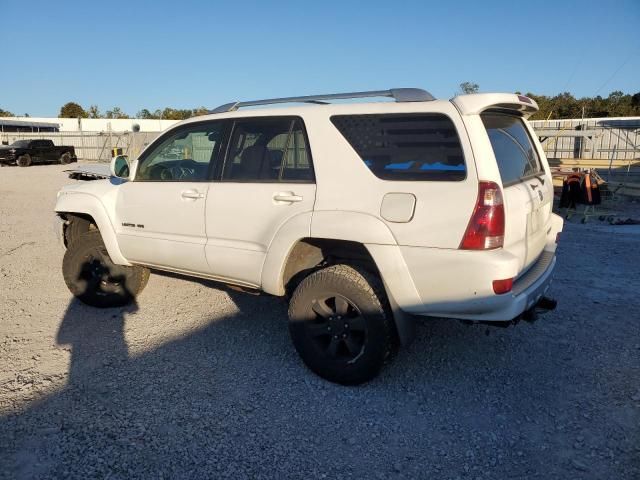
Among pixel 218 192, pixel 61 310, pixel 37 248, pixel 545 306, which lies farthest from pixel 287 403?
pixel 37 248

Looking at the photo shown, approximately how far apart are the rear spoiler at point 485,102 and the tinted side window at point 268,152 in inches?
44.4

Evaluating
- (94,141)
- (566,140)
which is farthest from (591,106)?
(94,141)

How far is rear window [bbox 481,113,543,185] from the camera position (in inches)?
135

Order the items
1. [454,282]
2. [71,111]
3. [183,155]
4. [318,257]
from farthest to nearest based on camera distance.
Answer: [71,111] → [183,155] → [318,257] → [454,282]

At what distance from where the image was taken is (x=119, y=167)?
191 inches

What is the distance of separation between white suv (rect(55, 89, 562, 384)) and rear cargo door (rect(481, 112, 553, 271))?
18mm

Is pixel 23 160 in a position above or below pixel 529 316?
above

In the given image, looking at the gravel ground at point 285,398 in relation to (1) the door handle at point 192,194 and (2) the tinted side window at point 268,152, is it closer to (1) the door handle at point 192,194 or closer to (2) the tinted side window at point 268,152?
(1) the door handle at point 192,194

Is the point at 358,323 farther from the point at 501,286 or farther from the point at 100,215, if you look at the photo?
the point at 100,215

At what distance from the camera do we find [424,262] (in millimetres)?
3203

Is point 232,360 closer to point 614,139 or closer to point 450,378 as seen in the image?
point 450,378

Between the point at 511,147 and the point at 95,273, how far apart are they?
161 inches

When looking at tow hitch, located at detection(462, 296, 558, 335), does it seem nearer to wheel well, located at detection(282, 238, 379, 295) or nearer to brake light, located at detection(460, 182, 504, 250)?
brake light, located at detection(460, 182, 504, 250)

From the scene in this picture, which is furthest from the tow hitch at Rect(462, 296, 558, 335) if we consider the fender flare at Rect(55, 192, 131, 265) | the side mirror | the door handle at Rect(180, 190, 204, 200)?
the side mirror
